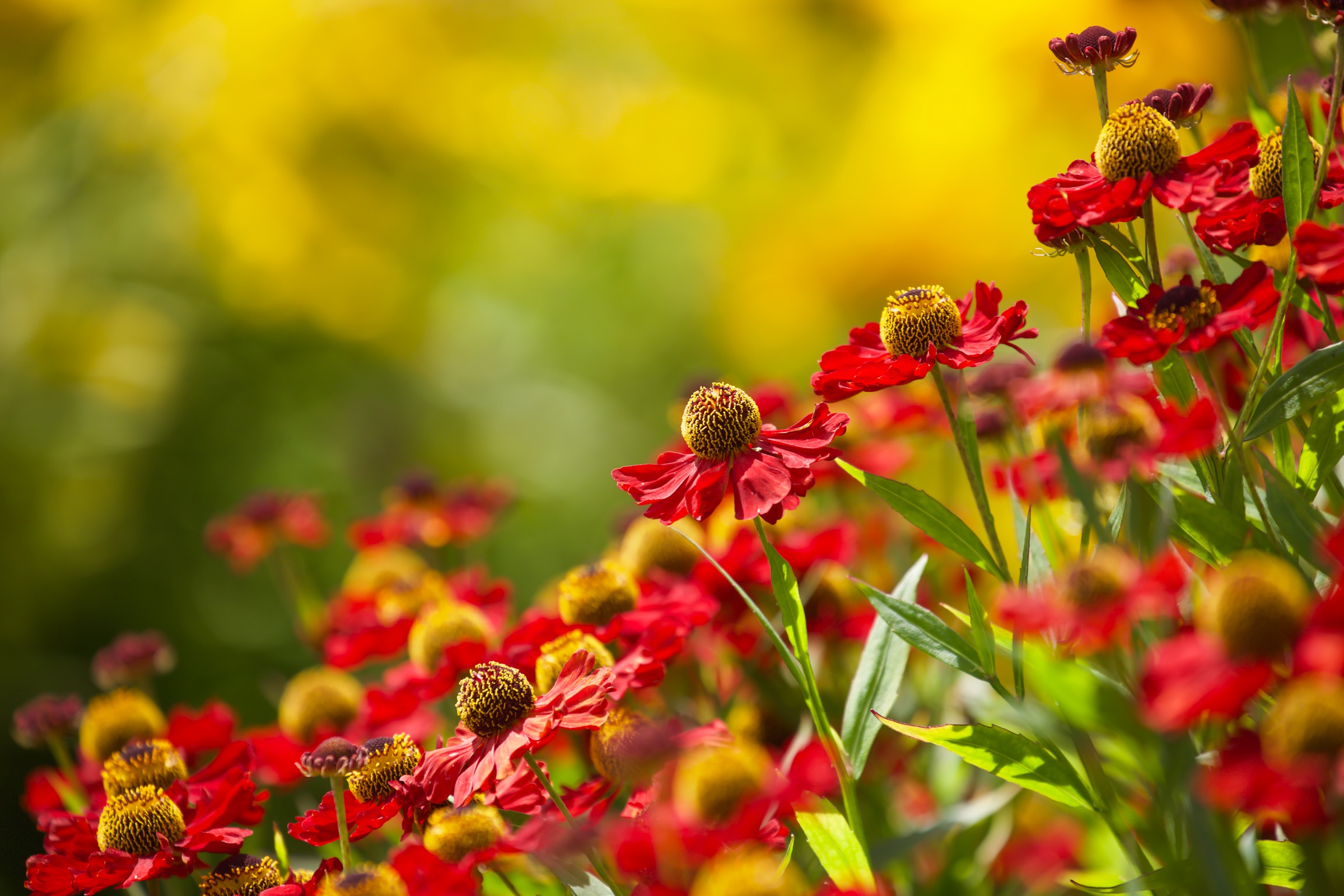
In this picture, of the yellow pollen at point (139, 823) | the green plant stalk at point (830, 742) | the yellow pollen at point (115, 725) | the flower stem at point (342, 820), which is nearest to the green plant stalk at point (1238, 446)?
the green plant stalk at point (830, 742)

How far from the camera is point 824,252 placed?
8.13 feet

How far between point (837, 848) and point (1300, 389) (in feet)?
1.01

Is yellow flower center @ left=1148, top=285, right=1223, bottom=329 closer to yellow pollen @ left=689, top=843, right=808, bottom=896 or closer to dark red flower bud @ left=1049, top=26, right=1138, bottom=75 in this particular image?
dark red flower bud @ left=1049, top=26, right=1138, bottom=75

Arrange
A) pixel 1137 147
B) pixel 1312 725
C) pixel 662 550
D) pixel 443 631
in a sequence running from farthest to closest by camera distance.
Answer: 1. pixel 662 550
2. pixel 443 631
3. pixel 1137 147
4. pixel 1312 725

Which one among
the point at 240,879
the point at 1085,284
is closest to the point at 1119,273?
the point at 1085,284

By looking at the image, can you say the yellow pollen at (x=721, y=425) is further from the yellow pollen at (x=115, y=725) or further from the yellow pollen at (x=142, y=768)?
the yellow pollen at (x=115, y=725)

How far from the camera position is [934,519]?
554 millimetres

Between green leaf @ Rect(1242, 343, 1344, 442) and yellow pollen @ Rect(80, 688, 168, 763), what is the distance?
30.6 inches

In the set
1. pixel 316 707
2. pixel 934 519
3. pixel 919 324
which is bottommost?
pixel 316 707

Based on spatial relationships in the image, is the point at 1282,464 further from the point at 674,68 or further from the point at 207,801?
the point at 674,68

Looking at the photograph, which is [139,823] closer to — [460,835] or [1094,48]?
[460,835]

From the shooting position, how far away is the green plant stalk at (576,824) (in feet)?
1.59

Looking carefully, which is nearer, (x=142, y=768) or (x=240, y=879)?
(x=240, y=879)

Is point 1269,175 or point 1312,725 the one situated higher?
point 1269,175
